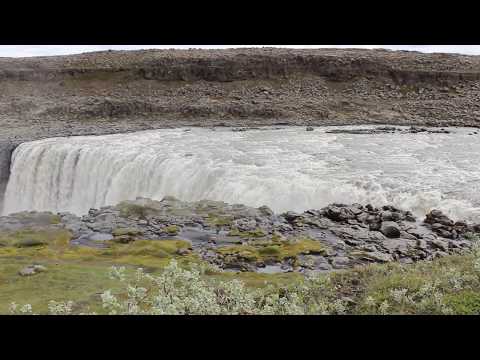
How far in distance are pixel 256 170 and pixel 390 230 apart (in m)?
7.32

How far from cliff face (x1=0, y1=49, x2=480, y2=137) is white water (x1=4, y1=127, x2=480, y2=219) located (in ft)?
23.0

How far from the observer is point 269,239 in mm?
13297

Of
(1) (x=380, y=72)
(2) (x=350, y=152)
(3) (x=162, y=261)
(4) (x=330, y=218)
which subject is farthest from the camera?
(1) (x=380, y=72)

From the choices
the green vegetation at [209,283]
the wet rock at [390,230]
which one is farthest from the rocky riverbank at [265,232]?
the green vegetation at [209,283]

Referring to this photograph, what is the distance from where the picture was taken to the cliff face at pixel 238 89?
3853 centimetres

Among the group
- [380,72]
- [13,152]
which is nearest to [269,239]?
[13,152]

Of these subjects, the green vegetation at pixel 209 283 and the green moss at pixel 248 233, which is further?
the green moss at pixel 248 233

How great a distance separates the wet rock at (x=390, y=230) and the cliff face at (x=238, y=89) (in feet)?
76.0

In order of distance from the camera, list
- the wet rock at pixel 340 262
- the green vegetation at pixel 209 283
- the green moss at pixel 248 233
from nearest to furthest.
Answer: the green vegetation at pixel 209 283
the wet rock at pixel 340 262
the green moss at pixel 248 233

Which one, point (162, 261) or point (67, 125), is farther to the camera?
point (67, 125)

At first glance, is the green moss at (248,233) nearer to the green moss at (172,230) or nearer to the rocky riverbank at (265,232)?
the rocky riverbank at (265,232)

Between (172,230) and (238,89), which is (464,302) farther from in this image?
(238,89)

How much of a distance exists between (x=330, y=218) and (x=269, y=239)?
2259 millimetres
